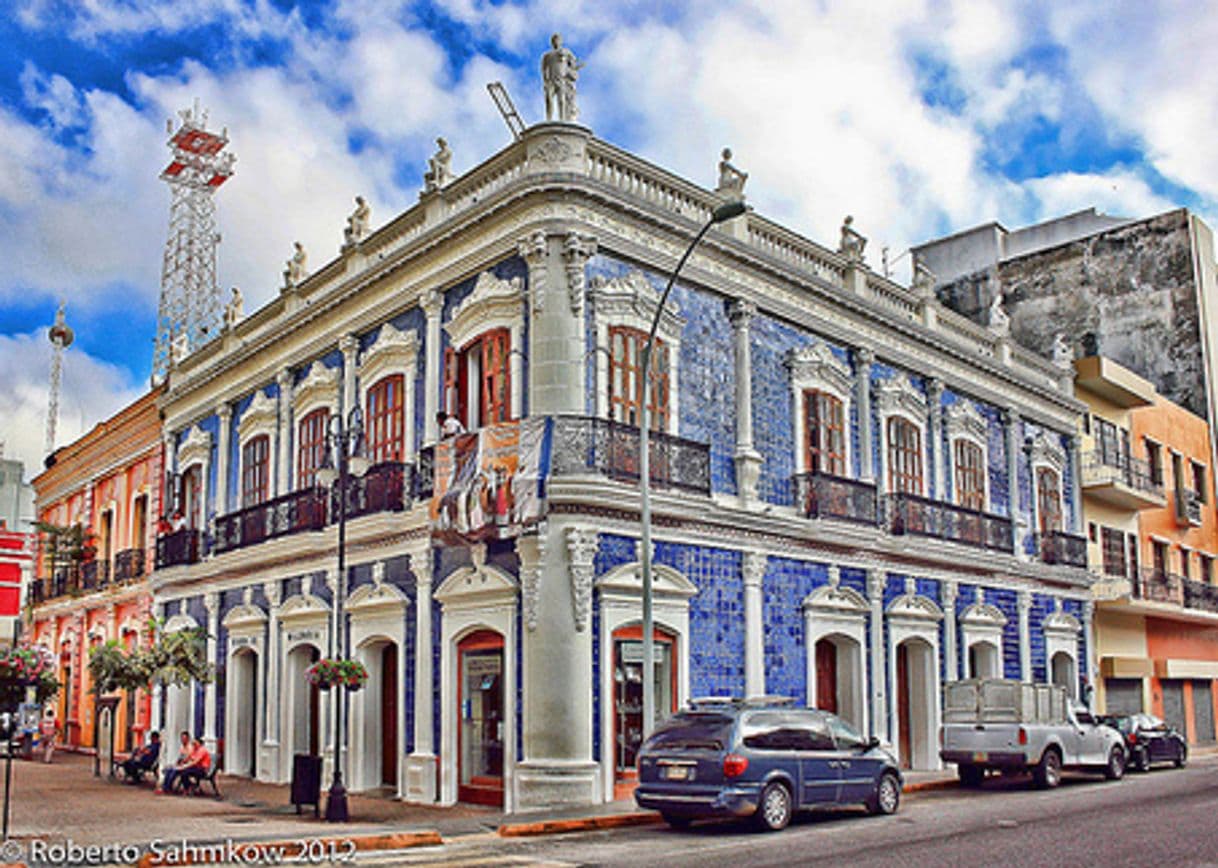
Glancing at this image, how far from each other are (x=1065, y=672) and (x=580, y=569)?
57.4ft

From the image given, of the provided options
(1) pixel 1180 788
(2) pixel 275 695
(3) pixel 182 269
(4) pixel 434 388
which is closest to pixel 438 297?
(4) pixel 434 388

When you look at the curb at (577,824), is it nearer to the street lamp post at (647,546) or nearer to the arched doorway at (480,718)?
the street lamp post at (647,546)

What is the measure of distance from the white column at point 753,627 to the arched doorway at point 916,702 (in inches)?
203

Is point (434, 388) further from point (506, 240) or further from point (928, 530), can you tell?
point (928, 530)

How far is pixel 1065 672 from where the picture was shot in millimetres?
30234

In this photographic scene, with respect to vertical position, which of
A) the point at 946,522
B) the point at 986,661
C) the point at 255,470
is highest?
the point at 255,470

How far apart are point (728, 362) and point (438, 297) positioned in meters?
5.02

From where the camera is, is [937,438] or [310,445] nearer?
[310,445]

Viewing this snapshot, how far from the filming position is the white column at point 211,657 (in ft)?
87.2

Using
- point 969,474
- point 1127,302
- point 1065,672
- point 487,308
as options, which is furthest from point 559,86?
point 1127,302

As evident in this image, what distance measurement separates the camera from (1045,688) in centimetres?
2164

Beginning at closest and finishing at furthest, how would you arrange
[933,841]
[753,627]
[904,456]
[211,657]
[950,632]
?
1. [933,841]
2. [753,627]
3. [904,456]
4. [950,632]
5. [211,657]

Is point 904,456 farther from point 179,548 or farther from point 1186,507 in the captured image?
point 1186,507

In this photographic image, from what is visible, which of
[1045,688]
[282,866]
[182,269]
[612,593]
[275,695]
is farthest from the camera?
[182,269]
